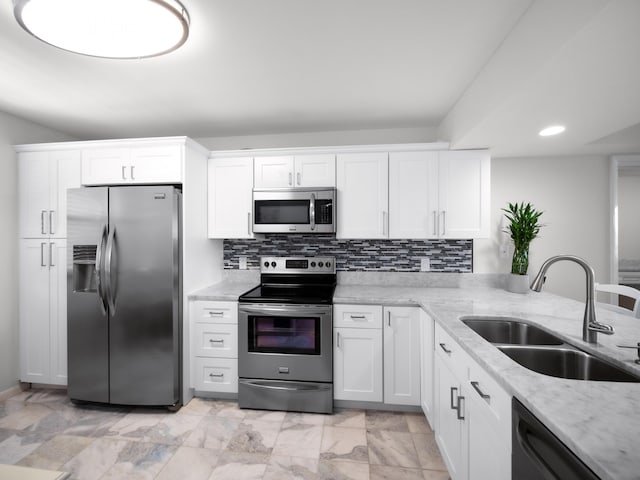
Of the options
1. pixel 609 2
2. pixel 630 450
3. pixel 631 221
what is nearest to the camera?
pixel 630 450

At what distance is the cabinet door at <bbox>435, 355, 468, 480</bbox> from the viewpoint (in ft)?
4.82

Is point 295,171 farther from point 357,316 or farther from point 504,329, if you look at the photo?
point 504,329

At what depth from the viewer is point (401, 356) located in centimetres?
238

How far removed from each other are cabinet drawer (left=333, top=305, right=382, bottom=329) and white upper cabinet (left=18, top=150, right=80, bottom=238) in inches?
97.0

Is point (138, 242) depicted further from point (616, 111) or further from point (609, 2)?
point (616, 111)

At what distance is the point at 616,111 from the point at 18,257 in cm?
458

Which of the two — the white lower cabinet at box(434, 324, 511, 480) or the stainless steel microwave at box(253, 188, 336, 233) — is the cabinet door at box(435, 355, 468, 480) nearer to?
the white lower cabinet at box(434, 324, 511, 480)

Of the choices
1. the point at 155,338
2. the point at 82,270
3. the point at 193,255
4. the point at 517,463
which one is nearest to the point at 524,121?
the point at 517,463

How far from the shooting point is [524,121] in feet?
6.41

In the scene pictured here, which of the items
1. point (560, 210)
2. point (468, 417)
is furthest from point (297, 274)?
point (560, 210)

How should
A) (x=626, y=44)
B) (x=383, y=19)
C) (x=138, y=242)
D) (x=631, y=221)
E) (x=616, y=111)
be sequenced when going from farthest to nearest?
(x=631, y=221)
(x=138, y=242)
(x=616, y=111)
(x=383, y=19)
(x=626, y=44)

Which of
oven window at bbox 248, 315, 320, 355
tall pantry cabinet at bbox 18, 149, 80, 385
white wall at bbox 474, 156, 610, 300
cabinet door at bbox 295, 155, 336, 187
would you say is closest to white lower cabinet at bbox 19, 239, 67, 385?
tall pantry cabinet at bbox 18, 149, 80, 385

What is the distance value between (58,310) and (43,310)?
0.50 feet

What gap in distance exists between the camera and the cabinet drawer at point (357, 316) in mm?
2406
